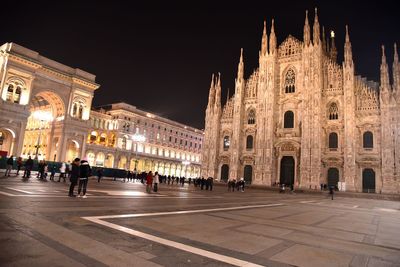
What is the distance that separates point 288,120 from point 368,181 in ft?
46.4

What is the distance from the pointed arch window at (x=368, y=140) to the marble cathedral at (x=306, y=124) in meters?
0.12

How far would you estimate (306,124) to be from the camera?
40.1 meters

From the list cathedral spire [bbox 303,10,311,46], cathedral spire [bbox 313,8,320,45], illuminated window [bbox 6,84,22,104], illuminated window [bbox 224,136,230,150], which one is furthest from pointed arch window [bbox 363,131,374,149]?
illuminated window [bbox 6,84,22,104]

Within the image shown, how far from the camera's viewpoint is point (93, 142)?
2457 inches

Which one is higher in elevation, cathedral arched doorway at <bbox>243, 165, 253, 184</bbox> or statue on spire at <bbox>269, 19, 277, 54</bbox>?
statue on spire at <bbox>269, 19, 277, 54</bbox>

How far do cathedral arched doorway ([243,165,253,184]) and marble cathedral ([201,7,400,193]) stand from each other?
17 cm

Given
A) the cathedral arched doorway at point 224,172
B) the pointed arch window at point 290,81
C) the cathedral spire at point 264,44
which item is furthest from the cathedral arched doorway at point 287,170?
the cathedral spire at point 264,44

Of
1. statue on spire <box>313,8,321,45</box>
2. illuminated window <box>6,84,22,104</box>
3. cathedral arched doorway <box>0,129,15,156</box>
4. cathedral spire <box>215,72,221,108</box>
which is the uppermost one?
statue on spire <box>313,8,321,45</box>

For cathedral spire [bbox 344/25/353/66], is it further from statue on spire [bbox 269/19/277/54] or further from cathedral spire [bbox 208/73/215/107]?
cathedral spire [bbox 208/73/215/107]

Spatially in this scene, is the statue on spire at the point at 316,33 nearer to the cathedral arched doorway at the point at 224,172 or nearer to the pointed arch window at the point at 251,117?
the pointed arch window at the point at 251,117

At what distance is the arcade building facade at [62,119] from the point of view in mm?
38781

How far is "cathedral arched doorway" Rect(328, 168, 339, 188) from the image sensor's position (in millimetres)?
37938

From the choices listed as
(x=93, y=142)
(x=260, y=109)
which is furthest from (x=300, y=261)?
(x=93, y=142)

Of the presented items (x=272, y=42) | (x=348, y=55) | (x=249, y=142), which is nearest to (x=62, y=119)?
(x=249, y=142)
